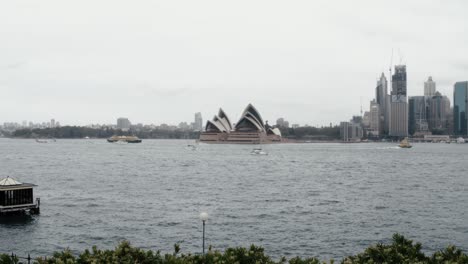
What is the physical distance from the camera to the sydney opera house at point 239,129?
171 meters

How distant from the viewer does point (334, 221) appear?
27891mm

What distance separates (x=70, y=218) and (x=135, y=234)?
565 centimetres

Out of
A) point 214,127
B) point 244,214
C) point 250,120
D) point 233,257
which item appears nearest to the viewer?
point 233,257

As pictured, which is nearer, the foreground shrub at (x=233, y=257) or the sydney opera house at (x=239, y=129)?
the foreground shrub at (x=233, y=257)

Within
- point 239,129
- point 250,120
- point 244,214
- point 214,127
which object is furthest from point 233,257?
point 214,127

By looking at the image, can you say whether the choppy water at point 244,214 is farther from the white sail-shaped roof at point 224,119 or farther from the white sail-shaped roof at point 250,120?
the white sail-shaped roof at point 224,119

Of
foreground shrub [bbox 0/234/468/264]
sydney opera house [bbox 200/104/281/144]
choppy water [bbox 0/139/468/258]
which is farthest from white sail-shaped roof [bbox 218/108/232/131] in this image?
foreground shrub [bbox 0/234/468/264]

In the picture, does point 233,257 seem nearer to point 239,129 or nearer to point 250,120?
point 250,120

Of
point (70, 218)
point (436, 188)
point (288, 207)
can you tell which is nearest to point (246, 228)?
point (288, 207)

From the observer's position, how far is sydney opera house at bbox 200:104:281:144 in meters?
171

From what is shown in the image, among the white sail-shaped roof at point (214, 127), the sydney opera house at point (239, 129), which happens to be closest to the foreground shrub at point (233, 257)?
the sydney opera house at point (239, 129)

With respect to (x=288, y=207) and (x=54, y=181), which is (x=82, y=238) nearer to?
(x=288, y=207)

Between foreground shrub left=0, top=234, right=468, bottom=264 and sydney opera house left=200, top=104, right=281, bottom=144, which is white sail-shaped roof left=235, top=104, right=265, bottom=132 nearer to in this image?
sydney opera house left=200, top=104, right=281, bottom=144

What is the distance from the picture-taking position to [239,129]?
176 m
